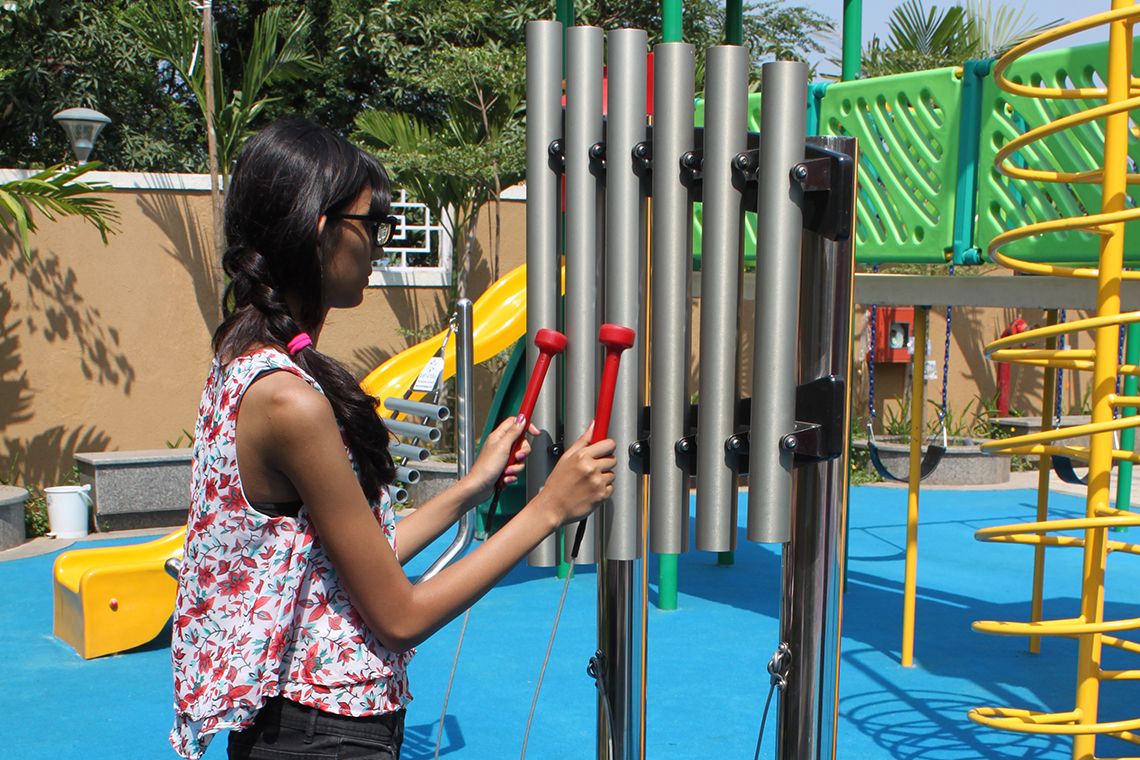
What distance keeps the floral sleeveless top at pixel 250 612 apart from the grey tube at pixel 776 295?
2.27 ft

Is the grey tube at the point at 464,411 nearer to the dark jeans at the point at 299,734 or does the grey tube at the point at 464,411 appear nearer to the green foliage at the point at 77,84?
the dark jeans at the point at 299,734

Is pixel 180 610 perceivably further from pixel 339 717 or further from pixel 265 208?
pixel 265 208

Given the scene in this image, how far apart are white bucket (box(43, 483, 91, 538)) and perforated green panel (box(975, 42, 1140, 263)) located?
6.38 m

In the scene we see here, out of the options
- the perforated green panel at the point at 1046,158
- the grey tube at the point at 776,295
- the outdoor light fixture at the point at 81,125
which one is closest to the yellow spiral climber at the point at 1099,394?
the grey tube at the point at 776,295

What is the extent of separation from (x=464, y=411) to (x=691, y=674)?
2292mm

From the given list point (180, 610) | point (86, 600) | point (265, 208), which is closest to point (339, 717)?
point (180, 610)

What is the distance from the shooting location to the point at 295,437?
147cm

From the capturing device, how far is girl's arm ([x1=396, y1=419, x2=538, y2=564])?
6.10 feet

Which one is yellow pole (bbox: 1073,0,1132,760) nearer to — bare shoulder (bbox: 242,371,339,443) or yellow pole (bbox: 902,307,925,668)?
bare shoulder (bbox: 242,371,339,443)

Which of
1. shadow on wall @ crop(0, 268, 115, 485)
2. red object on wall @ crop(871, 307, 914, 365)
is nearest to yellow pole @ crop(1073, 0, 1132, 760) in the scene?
shadow on wall @ crop(0, 268, 115, 485)

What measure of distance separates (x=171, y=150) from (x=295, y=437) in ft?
42.6

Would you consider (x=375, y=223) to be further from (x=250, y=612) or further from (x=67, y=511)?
(x=67, y=511)

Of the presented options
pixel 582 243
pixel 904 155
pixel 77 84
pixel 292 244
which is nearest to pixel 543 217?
pixel 582 243

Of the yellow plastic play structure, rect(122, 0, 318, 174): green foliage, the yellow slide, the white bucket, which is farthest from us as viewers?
rect(122, 0, 318, 174): green foliage
